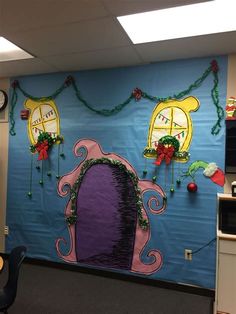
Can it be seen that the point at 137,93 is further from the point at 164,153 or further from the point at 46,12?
the point at 46,12

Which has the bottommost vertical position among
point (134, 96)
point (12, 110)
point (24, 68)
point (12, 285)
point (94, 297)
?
point (94, 297)

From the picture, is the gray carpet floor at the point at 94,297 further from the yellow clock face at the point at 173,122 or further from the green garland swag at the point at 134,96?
the green garland swag at the point at 134,96

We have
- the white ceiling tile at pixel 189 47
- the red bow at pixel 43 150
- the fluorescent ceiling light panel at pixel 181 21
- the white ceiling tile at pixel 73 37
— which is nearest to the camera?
the fluorescent ceiling light panel at pixel 181 21

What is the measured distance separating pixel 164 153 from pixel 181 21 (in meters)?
1.33

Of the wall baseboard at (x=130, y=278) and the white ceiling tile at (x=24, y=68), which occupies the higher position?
the white ceiling tile at (x=24, y=68)

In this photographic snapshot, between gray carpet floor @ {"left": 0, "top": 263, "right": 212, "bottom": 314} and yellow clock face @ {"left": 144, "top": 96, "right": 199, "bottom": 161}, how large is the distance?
59.8 inches

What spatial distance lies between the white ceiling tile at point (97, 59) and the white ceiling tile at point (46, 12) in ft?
2.19

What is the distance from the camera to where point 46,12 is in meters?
2.07

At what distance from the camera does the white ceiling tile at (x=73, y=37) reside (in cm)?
228

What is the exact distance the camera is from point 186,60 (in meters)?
2.96

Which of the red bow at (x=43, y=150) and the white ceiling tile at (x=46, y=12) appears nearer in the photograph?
the white ceiling tile at (x=46, y=12)

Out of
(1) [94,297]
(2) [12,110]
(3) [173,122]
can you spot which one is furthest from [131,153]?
(2) [12,110]

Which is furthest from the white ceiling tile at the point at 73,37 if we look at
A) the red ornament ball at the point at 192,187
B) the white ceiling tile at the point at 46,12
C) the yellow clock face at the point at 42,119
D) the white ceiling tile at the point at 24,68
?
the red ornament ball at the point at 192,187

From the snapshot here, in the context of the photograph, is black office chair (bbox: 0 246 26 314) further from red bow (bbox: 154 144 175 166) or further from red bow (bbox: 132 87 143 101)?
red bow (bbox: 132 87 143 101)
